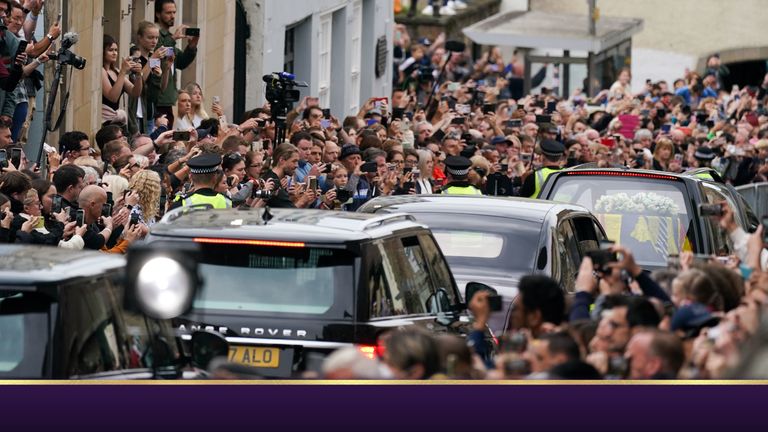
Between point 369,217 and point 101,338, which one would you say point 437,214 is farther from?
point 101,338

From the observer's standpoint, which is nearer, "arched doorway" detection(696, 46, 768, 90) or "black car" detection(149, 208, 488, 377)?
"black car" detection(149, 208, 488, 377)

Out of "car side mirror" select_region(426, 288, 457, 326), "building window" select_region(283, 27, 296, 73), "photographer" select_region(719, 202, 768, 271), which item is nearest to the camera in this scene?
"photographer" select_region(719, 202, 768, 271)

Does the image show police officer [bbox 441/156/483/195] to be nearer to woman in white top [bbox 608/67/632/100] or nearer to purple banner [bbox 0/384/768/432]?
purple banner [bbox 0/384/768/432]

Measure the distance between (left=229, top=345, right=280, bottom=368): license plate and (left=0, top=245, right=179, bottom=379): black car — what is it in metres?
1.56

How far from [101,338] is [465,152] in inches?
498

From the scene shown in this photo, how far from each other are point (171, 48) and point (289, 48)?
13.1m

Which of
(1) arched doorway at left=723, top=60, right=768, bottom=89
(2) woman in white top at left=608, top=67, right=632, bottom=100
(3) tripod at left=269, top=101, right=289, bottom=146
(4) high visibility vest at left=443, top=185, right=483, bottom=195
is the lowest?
(4) high visibility vest at left=443, top=185, right=483, bottom=195

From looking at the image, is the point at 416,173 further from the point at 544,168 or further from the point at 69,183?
Answer: the point at 69,183

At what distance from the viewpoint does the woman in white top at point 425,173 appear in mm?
18547

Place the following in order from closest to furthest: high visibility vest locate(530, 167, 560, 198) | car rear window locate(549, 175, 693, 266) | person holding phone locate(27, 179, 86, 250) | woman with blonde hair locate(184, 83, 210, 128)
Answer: person holding phone locate(27, 179, 86, 250) < car rear window locate(549, 175, 693, 266) < high visibility vest locate(530, 167, 560, 198) < woman with blonde hair locate(184, 83, 210, 128)

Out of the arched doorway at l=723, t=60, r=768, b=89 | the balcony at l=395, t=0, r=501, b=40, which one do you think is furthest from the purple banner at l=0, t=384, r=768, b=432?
the arched doorway at l=723, t=60, r=768, b=89

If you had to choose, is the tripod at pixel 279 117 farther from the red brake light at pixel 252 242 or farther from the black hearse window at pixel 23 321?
the black hearse window at pixel 23 321

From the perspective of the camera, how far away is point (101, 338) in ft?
24.6

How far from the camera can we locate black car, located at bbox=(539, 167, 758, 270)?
49.8ft
